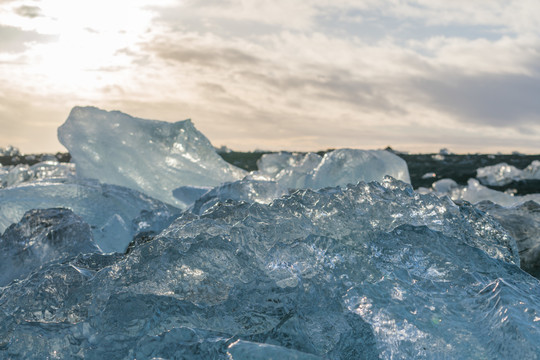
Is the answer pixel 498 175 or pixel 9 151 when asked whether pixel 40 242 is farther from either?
pixel 9 151

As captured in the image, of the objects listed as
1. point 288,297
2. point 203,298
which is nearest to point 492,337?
point 288,297

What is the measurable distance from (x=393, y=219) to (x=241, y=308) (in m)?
0.65

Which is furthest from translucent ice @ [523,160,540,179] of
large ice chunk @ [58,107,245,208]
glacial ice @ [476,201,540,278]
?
glacial ice @ [476,201,540,278]

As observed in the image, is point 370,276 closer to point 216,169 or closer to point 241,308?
point 241,308

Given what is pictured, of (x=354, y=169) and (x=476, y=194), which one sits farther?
(x=476, y=194)

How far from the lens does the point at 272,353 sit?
1286mm

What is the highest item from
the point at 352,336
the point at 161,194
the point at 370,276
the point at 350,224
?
the point at 350,224

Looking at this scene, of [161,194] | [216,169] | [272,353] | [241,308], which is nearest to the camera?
A: [272,353]

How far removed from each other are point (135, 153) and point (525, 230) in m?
3.82

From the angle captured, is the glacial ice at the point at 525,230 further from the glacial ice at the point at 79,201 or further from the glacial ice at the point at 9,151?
the glacial ice at the point at 9,151

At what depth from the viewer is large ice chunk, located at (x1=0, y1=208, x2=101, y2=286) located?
2.68 m

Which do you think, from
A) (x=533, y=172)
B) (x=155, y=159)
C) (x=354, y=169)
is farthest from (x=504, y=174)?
(x=155, y=159)

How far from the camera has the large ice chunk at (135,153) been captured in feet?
18.3

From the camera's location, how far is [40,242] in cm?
281
